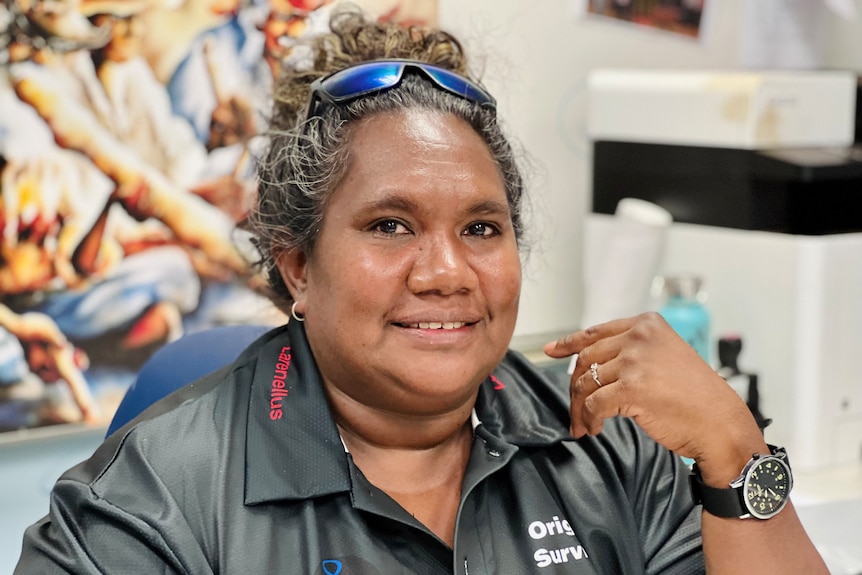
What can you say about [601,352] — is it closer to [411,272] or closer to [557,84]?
[411,272]

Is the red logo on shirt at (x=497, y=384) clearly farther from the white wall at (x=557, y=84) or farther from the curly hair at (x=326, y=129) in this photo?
the white wall at (x=557, y=84)

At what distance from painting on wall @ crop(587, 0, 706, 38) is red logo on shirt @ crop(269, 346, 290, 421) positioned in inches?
51.5

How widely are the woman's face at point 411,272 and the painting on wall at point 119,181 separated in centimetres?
43

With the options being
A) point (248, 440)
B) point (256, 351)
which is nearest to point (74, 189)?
point (256, 351)

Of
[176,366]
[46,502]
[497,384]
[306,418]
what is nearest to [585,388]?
[497,384]

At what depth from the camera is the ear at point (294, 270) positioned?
1380 millimetres

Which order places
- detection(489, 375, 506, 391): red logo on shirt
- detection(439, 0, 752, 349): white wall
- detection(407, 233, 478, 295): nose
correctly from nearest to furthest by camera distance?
detection(407, 233, 478, 295): nose, detection(489, 375, 506, 391): red logo on shirt, detection(439, 0, 752, 349): white wall

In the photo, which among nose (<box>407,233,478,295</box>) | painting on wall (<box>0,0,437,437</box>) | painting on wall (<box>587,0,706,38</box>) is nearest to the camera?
nose (<box>407,233,478,295</box>)

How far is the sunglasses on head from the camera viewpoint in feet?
4.35

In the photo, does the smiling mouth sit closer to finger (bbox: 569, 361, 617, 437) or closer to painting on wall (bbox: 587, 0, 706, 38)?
finger (bbox: 569, 361, 617, 437)

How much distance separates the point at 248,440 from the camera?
1261 millimetres

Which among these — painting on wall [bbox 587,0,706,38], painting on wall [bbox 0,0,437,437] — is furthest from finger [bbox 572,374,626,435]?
painting on wall [bbox 587,0,706,38]

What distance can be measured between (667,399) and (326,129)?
1.81 ft

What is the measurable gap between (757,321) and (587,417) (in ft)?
2.95
